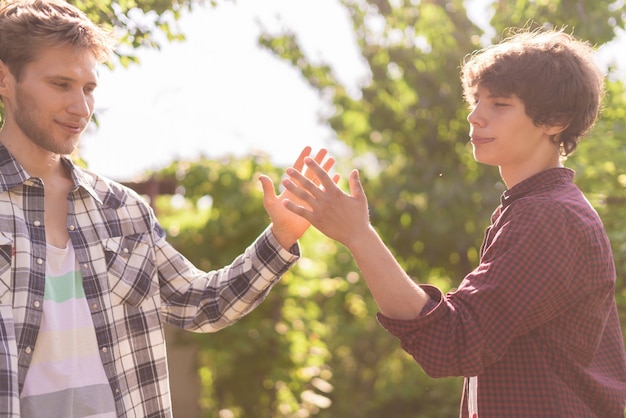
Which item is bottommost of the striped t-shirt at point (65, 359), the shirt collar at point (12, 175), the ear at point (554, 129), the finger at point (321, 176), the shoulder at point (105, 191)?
the striped t-shirt at point (65, 359)

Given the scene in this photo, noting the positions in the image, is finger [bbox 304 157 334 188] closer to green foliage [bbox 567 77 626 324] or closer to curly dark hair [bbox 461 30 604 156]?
curly dark hair [bbox 461 30 604 156]

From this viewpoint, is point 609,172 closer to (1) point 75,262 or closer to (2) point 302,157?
(2) point 302,157

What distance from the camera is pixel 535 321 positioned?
1.65 metres

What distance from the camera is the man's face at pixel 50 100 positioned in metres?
2.00

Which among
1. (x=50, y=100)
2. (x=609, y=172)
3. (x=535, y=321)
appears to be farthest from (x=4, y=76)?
(x=609, y=172)

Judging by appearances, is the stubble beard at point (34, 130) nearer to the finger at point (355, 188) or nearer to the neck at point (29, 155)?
the neck at point (29, 155)

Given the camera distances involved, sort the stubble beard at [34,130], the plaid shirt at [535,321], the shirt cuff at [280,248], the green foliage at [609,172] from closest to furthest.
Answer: the plaid shirt at [535,321], the stubble beard at [34,130], the shirt cuff at [280,248], the green foliage at [609,172]

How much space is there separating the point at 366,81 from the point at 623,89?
6.10ft

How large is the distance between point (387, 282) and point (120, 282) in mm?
753

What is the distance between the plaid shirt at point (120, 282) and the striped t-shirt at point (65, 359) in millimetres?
23

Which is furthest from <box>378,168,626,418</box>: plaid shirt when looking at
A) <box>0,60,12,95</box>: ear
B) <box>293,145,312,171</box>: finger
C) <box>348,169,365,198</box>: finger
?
<box>0,60,12,95</box>: ear

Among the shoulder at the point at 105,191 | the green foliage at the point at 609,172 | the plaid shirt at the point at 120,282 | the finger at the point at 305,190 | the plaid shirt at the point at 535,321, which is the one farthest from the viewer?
the green foliage at the point at 609,172

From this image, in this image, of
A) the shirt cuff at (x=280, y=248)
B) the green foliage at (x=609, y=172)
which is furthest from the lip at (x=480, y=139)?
the green foliage at (x=609, y=172)

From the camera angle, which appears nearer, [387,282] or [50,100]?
[387,282]
